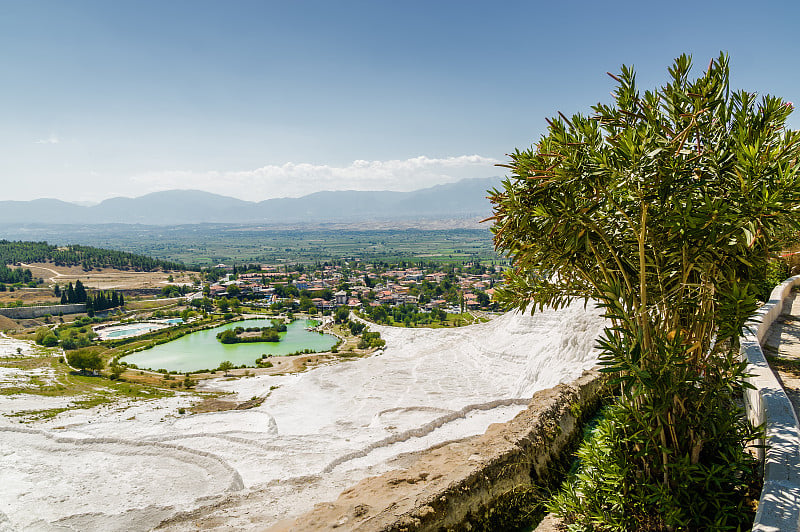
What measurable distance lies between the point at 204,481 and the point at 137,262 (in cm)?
9951

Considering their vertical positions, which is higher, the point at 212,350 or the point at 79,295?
the point at 79,295

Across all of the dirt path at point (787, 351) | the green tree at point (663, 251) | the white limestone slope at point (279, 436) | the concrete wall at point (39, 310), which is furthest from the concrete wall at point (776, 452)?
the concrete wall at point (39, 310)

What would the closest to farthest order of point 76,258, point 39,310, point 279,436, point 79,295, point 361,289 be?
1. point 279,436
2. point 39,310
3. point 79,295
4. point 361,289
5. point 76,258

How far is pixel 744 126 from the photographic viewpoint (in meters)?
3.24

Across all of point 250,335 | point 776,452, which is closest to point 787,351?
point 776,452

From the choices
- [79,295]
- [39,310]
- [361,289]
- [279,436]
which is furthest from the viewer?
[361,289]

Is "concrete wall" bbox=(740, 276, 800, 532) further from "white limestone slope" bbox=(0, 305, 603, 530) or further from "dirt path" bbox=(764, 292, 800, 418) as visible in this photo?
"white limestone slope" bbox=(0, 305, 603, 530)

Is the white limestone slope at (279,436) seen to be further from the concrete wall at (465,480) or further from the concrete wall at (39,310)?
the concrete wall at (39,310)

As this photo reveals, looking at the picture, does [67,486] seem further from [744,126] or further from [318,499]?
[744,126]

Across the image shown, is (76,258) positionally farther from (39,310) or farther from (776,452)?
(776,452)

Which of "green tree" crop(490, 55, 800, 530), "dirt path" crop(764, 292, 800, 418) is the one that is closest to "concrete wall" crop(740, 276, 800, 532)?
"green tree" crop(490, 55, 800, 530)

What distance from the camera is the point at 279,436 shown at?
1491 centimetres

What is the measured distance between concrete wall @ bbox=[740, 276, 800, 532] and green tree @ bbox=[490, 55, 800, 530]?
0.93ft

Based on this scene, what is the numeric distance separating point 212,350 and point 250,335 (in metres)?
6.26
